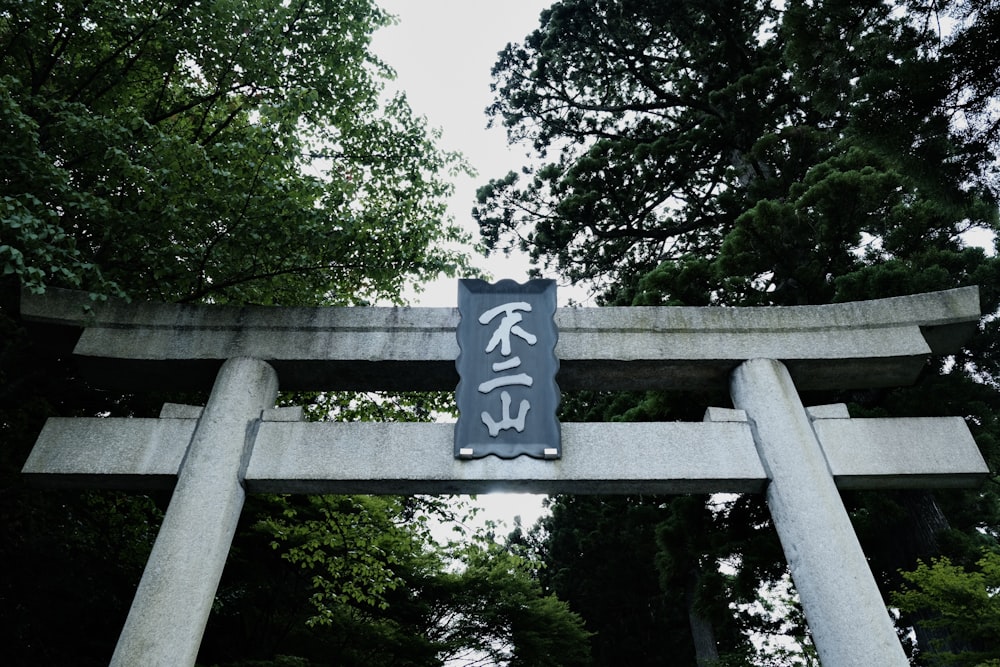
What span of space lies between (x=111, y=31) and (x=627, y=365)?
5580 millimetres

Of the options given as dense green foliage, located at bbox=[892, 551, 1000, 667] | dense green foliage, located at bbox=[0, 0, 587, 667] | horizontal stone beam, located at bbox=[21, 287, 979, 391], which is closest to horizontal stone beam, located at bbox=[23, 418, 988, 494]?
horizontal stone beam, located at bbox=[21, 287, 979, 391]

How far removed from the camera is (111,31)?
220 inches

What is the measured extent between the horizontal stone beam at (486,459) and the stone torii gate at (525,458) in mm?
15

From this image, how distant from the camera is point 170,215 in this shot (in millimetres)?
4797

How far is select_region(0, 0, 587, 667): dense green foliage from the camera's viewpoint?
4.76 metres

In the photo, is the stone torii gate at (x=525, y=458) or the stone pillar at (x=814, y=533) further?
the stone torii gate at (x=525, y=458)

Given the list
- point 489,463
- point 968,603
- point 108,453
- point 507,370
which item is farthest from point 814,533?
point 108,453

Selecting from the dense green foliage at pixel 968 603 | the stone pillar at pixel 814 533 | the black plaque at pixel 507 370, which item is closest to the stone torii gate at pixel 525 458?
the stone pillar at pixel 814 533

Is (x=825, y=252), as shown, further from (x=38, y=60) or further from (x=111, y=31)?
(x=38, y=60)

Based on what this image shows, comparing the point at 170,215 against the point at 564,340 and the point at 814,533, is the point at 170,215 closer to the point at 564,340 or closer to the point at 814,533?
the point at 564,340

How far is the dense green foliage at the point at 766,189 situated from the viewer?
4512mm

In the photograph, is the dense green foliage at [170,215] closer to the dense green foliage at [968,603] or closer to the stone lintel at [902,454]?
the stone lintel at [902,454]

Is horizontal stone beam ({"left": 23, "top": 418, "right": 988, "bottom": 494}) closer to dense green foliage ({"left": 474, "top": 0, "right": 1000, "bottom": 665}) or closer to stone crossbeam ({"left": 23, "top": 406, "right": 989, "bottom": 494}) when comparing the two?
stone crossbeam ({"left": 23, "top": 406, "right": 989, "bottom": 494})

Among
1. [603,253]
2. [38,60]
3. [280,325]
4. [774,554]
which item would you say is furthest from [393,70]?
[774,554]
